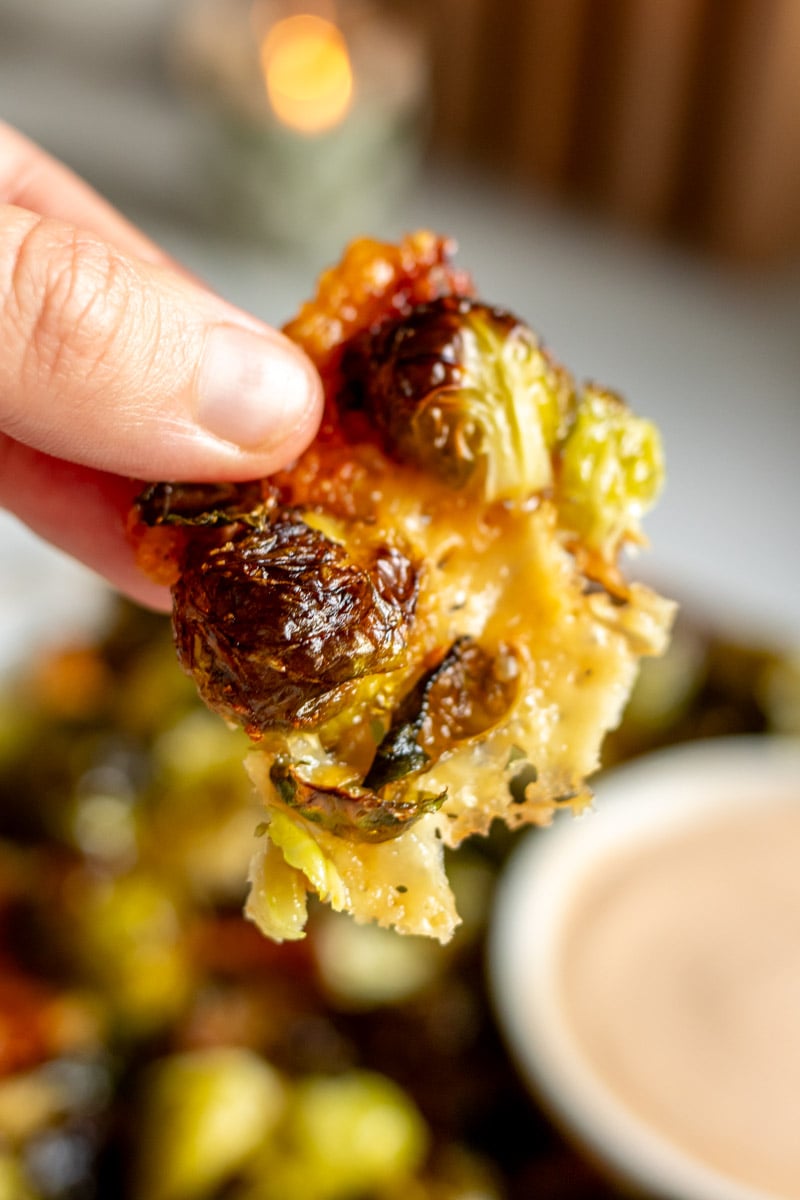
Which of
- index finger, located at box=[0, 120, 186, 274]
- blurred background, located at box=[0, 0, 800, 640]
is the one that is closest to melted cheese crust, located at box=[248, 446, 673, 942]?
index finger, located at box=[0, 120, 186, 274]

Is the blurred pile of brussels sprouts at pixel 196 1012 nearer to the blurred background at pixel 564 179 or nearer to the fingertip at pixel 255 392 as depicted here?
the fingertip at pixel 255 392

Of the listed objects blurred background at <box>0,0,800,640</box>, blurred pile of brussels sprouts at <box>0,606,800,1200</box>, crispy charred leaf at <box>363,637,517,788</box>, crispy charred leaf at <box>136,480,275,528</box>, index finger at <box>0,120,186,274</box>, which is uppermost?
index finger at <box>0,120,186,274</box>

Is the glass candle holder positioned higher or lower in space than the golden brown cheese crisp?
lower

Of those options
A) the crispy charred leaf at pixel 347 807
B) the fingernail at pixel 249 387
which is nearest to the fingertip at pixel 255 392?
the fingernail at pixel 249 387

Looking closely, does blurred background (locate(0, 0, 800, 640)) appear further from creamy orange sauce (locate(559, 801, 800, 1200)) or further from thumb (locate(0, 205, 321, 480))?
thumb (locate(0, 205, 321, 480))

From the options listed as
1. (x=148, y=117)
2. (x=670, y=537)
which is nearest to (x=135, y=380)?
(x=670, y=537)

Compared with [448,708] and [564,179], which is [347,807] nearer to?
[448,708]

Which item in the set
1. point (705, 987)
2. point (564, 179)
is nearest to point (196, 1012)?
point (705, 987)
